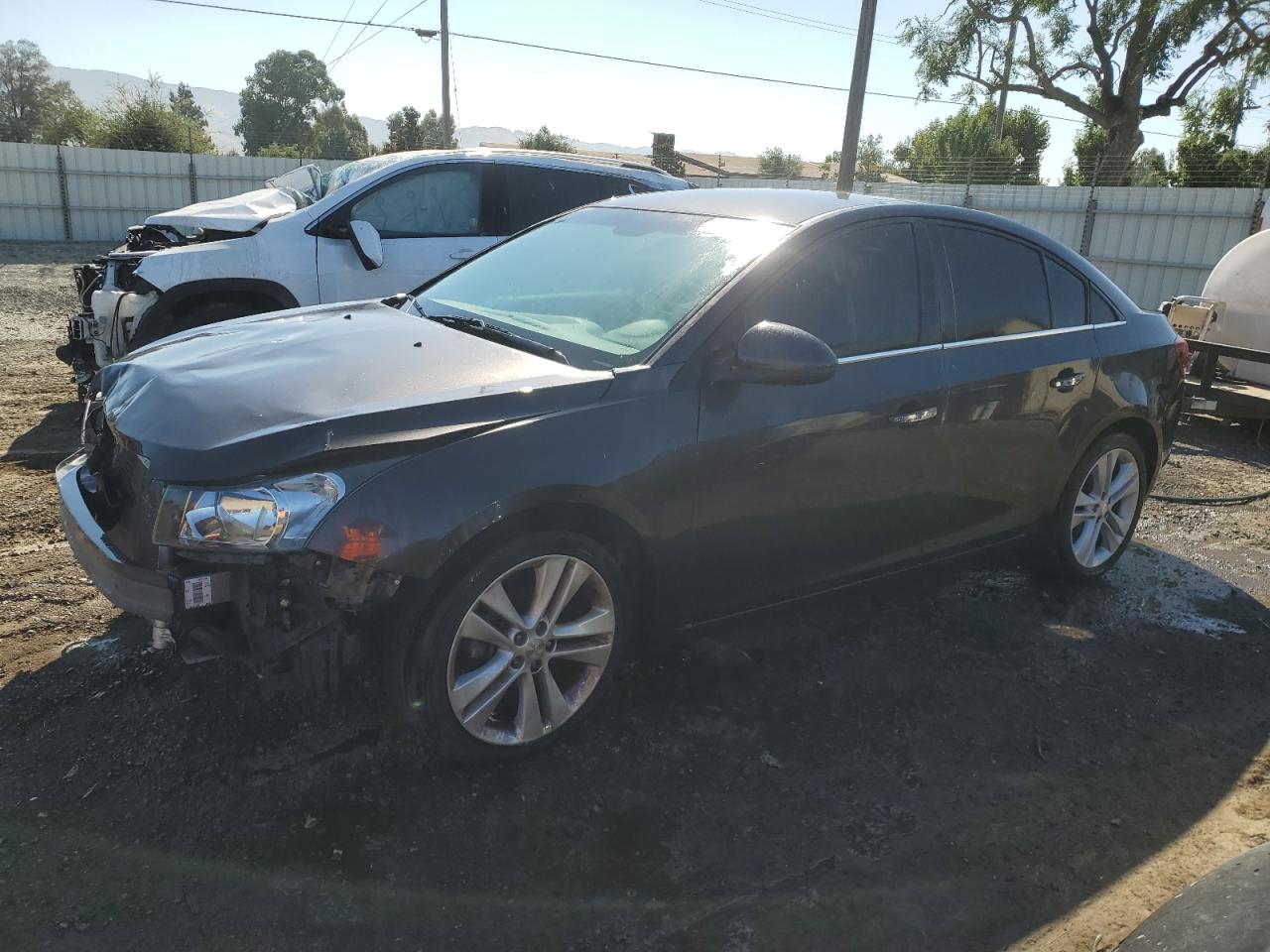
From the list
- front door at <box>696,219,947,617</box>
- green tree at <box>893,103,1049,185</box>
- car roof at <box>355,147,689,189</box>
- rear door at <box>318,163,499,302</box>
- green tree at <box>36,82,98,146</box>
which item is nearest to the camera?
front door at <box>696,219,947,617</box>

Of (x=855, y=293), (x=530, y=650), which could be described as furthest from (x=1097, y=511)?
→ (x=530, y=650)

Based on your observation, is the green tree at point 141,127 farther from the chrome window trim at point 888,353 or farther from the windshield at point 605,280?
the chrome window trim at point 888,353

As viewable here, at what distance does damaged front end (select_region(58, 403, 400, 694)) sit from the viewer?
251cm

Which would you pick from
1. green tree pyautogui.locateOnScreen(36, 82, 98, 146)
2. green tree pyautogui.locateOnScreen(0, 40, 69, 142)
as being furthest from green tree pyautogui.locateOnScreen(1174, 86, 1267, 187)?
green tree pyautogui.locateOnScreen(0, 40, 69, 142)

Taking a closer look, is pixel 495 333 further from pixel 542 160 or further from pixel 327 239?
pixel 542 160

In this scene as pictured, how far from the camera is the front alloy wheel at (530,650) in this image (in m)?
2.78

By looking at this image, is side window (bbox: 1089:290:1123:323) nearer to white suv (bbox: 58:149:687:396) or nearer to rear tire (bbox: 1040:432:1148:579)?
rear tire (bbox: 1040:432:1148:579)

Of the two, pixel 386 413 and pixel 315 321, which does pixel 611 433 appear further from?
pixel 315 321

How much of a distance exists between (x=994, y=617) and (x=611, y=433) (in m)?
2.33

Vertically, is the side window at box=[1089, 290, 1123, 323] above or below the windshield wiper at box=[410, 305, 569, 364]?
above

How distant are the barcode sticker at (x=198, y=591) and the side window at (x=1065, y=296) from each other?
3.55m

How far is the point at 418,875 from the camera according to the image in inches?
98.3

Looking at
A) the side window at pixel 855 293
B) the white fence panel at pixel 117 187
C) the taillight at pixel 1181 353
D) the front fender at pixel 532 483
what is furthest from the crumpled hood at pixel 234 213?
the white fence panel at pixel 117 187

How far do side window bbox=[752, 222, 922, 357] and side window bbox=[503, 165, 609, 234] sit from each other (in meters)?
4.06
